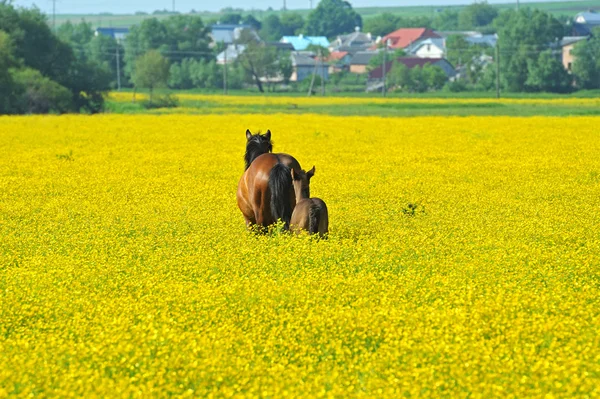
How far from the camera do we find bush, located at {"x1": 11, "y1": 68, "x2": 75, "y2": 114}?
6456 cm

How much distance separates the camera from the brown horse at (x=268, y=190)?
1495 cm

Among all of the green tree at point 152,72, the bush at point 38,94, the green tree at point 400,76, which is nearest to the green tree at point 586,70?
the green tree at point 400,76

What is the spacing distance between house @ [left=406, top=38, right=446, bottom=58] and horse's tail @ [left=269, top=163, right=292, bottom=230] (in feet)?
564

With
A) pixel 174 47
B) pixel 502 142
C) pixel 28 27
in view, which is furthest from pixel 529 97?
pixel 174 47

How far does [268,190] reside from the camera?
15211 millimetres

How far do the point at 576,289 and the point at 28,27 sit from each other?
227 ft

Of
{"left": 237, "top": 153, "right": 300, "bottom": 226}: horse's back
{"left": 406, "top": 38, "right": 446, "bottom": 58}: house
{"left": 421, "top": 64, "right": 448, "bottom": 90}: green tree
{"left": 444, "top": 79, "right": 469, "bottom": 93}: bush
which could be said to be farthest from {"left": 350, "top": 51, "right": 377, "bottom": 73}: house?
{"left": 237, "top": 153, "right": 300, "bottom": 226}: horse's back

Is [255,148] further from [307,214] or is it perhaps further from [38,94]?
[38,94]

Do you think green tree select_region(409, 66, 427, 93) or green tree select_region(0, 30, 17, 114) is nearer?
green tree select_region(0, 30, 17, 114)

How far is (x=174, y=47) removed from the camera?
14488 cm

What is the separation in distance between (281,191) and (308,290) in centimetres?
399

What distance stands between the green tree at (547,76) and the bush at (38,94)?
54.5 meters

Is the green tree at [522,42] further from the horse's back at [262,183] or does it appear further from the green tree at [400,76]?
the horse's back at [262,183]

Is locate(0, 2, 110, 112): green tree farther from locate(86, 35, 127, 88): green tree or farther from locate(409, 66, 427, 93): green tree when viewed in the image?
locate(409, 66, 427, 93): green tree
